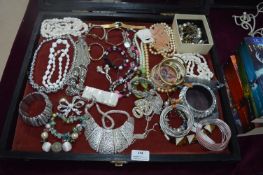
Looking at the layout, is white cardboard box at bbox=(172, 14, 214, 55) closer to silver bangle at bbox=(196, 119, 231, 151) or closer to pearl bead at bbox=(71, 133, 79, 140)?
silver bangle at bbox=(196, 119, 231, 151)

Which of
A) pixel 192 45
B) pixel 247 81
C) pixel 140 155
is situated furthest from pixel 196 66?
→ pixel 140 155

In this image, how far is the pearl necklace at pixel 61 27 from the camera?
4.28 feet

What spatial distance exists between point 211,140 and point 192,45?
39cm

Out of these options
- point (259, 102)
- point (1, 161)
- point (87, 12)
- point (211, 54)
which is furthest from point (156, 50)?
point (1, 161)

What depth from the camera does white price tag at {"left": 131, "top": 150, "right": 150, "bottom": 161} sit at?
3.30 feet

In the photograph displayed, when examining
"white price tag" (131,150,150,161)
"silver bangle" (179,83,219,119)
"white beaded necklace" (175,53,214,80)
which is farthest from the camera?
"white beaded necklace" (175,53,214,80)

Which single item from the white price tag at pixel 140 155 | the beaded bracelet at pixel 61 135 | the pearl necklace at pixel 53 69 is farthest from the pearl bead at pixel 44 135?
the white price tag at pixel 140 155

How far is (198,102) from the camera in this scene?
46.5 inches

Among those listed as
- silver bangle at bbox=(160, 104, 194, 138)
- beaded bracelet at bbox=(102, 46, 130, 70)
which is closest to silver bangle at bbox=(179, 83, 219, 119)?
silver bangle at bbox=(160, 104, 194, 138)

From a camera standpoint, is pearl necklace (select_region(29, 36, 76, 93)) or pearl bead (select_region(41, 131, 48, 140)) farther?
pearl necklace (select_region(29, 36, 76, 93))

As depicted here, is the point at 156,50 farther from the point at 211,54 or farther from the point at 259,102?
the point at 259,102

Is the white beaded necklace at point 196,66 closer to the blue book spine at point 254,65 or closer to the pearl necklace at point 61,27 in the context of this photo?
the blue book spine at point 254,65

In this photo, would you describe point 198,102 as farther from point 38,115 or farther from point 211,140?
point 38,115

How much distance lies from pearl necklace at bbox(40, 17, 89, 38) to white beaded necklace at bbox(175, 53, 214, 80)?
431 millimetres
